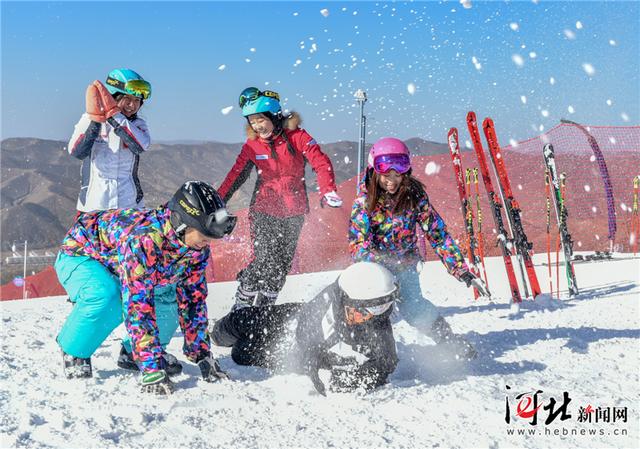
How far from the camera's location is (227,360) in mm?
3518

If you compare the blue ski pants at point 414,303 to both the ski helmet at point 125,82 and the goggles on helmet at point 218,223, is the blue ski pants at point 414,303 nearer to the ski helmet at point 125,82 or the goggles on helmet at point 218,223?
the goggles on helmet at point 218,223

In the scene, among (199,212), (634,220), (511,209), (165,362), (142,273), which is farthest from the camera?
(634,220)

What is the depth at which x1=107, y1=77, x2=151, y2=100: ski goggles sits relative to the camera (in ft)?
11.7

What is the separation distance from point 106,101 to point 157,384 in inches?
72.4

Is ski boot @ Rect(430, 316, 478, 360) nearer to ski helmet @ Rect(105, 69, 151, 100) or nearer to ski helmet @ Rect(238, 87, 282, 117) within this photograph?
ski helmet @ Rect(238, 87, 282, 117)

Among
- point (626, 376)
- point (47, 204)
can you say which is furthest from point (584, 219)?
point (47, 204)

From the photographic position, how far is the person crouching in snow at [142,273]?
8.70ft

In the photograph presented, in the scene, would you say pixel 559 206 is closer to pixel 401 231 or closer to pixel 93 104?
pixel 401 231

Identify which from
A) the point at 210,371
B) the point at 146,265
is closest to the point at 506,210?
the point at 210,371

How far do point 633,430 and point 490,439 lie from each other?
0.71 meters

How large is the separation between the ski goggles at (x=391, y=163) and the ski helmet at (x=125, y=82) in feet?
5.38

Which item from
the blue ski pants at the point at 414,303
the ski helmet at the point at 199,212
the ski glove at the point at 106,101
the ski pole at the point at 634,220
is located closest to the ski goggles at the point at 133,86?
the ski glove at the point at 106,101

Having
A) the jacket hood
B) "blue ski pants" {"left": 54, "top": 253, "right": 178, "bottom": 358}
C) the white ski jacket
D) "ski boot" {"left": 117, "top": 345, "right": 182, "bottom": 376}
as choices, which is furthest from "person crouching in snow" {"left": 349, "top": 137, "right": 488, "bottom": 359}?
the white ski jacket

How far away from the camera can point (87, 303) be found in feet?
9.39
